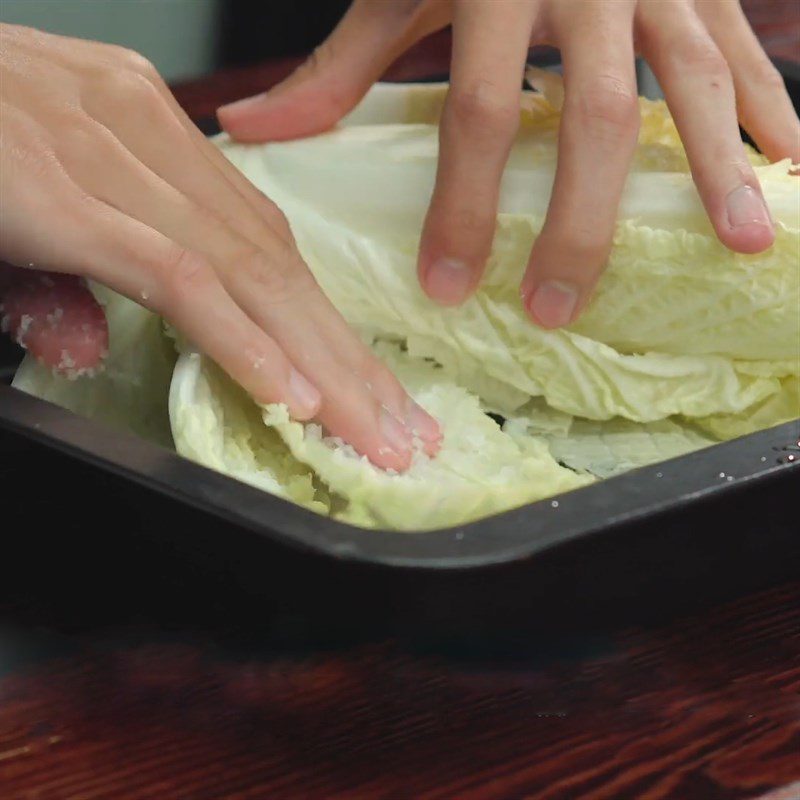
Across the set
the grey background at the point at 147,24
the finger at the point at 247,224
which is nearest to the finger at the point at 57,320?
the finger at the point at 247,224

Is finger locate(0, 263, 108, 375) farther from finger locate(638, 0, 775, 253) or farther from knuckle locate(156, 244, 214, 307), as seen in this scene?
finger locate(638, 0, 775, 253)

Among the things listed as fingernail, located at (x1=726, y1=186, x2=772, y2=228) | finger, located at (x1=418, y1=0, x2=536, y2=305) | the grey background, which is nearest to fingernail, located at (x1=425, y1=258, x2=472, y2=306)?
finger, located at (x1=418, y1=0, x2=536, y2=305)

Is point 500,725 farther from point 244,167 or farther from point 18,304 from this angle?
point 244,167

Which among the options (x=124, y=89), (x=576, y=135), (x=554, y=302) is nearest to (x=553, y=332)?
(x=554, y=302)

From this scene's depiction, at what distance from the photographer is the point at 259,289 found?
2.60ft

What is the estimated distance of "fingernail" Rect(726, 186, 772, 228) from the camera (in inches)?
34.2

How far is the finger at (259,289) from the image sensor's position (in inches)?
30.3

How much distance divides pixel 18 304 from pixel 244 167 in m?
0.31

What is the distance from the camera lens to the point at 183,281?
2.37 ft

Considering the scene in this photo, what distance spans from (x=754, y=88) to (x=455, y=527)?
688mm

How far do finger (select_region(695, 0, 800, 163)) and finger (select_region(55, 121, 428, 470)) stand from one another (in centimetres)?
50

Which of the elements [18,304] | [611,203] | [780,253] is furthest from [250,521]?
[780,253]

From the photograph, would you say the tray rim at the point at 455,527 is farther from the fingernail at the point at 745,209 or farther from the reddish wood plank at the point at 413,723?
the fingernail at the point at 745,209

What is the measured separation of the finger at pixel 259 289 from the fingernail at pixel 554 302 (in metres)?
0.18
